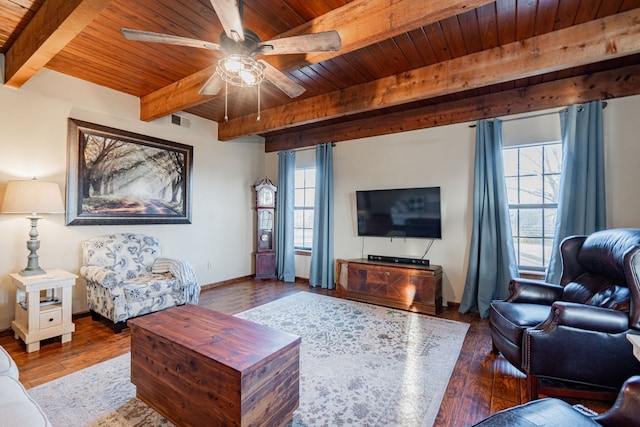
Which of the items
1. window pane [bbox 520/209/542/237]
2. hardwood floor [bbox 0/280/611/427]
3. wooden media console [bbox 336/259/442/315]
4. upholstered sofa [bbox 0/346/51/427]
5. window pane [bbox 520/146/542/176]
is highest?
window pane [bbox 520/146/542/176]

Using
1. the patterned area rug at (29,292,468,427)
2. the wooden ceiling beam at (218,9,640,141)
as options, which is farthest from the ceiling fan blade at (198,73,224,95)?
the patterned area rug at (29,292,468,427)

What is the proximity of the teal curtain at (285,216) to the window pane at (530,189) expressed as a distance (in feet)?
11.3

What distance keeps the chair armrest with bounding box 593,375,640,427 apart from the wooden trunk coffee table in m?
1.37

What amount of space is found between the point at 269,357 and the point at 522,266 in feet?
11.4

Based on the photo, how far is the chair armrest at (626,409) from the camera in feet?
3.55

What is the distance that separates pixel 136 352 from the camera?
1878 millimetres

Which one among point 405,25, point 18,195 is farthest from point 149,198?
point 405,25

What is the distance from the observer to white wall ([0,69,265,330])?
2947 mm

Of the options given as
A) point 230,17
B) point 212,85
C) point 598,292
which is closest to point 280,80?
point 212,85

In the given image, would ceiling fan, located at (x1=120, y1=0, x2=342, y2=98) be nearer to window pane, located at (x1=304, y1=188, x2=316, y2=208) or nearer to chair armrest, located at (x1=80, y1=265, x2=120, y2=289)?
chair armrest, located at (x1=80, y1=265, x2=120, y2=289)

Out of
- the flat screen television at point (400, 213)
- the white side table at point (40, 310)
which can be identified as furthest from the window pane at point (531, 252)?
the white side table at point (40, 310)

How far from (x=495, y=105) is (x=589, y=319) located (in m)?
2.79

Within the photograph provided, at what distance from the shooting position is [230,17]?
1624mm

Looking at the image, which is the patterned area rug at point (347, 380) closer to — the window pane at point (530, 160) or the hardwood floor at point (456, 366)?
the hardwood floor at point (456, 366)
